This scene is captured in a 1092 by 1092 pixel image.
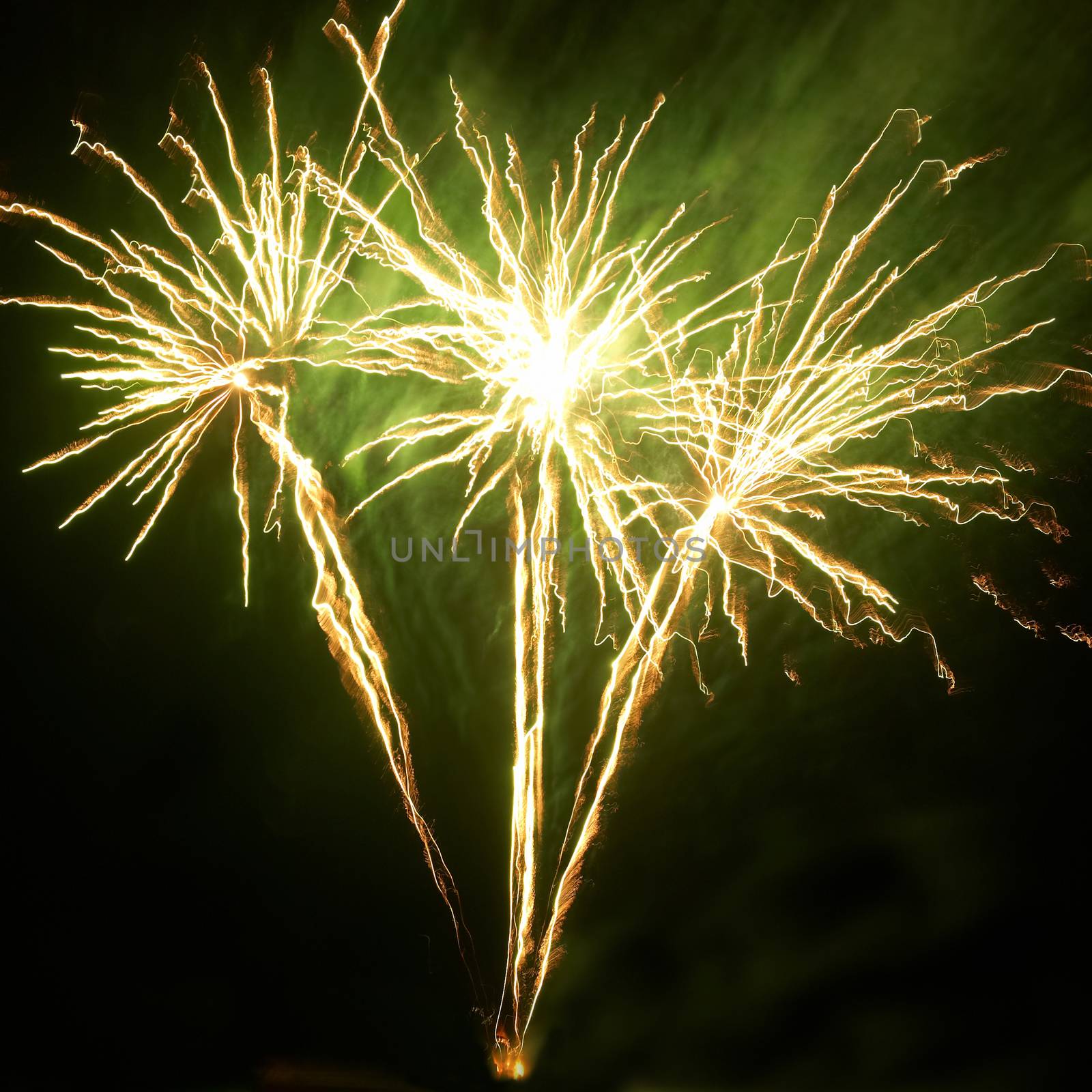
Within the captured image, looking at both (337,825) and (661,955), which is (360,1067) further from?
(661,955)

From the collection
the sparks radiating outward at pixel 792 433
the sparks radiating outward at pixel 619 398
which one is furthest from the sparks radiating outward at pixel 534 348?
the sparks radiating outward at pixel 792 433

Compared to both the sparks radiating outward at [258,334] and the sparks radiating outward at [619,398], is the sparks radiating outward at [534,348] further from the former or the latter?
the sparks radiating outward at [258,334]

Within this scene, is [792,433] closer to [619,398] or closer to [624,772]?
[619,398]

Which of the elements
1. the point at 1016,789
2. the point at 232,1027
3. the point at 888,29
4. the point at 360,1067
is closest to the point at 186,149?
the point at 888,29

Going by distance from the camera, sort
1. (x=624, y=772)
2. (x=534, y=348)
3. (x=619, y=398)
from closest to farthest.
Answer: (x=534, y=348)
(x=619, y=398)
(x=624, y=772)

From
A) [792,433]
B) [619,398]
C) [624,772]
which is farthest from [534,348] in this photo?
[624,772]
